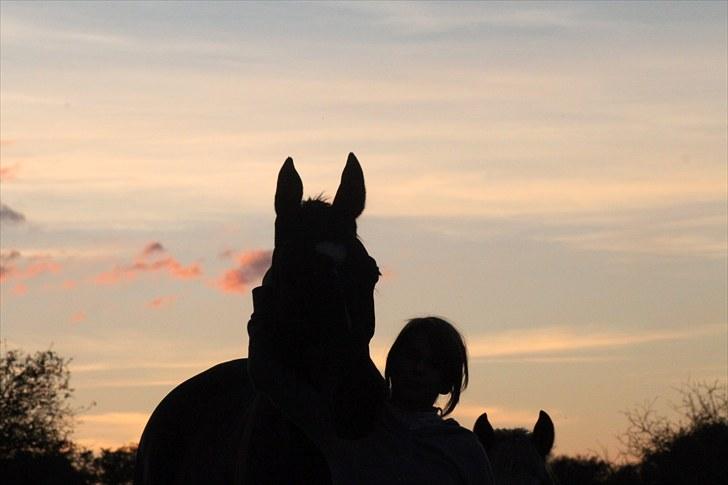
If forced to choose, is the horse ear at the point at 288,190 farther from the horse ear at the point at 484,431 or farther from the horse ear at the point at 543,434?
the horse ear at the point at 543,434

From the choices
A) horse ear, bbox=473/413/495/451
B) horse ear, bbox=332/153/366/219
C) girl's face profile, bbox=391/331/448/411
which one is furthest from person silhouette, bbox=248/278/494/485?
horse ear, bbox=473/413/495/451

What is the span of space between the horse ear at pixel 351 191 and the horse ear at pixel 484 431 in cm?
247

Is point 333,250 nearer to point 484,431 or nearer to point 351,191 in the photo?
point 351,191

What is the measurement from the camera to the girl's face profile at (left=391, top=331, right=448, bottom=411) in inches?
229

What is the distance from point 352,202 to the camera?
22.0 feet

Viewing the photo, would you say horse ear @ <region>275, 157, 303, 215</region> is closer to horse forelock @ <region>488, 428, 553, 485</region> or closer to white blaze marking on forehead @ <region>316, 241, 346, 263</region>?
white blaze marking on forehead @ <region>316, 241, 346, 263</region>

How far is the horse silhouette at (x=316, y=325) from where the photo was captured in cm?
589

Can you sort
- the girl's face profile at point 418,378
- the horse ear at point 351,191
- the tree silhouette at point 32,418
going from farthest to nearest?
1. the tree silhouette at point 32,418
2. the horse ear at point 351,191
3. the girl's face profile at point 418,378

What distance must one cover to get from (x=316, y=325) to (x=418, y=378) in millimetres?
504

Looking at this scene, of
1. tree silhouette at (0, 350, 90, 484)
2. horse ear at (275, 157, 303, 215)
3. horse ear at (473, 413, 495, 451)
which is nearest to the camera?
horse ear at (275, 157, 303, 215)

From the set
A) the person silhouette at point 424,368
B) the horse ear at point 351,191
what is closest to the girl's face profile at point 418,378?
the person silhouette at point 424,368

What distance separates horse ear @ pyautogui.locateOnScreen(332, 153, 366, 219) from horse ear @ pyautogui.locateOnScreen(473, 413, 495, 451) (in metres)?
2.47

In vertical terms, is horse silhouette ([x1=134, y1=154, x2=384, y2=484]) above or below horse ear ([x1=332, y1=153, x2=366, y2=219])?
below

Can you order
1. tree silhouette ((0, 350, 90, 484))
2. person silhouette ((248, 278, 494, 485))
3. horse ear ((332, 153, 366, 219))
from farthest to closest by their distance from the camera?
tree silhouette ((0, 350, 90, 484))
horse ear ((332, 153, 366, 219))
person silhouette ((248, 278, 494, 485))
